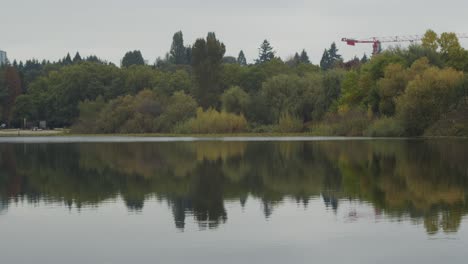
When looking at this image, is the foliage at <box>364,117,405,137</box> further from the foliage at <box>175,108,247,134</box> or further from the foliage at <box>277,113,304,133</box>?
the foliage at <box>175,108,247,134</box>

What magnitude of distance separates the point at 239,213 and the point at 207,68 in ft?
296

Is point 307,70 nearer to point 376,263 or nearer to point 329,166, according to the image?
point 329,166

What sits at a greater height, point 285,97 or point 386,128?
point 285,97

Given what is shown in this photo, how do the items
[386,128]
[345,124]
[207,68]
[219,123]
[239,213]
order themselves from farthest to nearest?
[207,68] → [219,123] → [345,124] → [386,128] → [239,213]

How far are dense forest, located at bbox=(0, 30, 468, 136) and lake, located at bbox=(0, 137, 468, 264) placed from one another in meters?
41.1

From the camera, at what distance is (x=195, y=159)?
44.2m

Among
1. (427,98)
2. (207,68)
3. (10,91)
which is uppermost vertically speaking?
(207,68)

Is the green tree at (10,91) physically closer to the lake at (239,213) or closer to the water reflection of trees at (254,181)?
the water reflection of trees at (254,181)

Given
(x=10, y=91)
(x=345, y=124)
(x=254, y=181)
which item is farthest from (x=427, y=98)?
(x=10, y=91)

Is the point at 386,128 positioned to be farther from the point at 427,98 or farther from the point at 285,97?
the point at 285,97

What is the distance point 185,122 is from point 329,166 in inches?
2642

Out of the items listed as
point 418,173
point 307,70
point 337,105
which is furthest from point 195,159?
point 307,70

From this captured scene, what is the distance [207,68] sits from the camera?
110562 mm

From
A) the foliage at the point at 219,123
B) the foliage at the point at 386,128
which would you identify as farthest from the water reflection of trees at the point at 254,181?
the foliage at the point at 219,123
